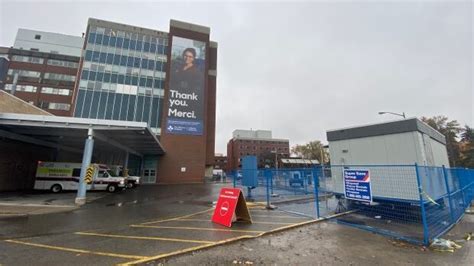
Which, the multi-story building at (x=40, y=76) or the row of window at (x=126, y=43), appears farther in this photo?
the multi-story building at (x=40, y=76)

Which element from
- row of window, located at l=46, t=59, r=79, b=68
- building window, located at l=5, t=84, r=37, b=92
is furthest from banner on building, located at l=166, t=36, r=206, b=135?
building window, located at l=5, t=84, r=37, b=92

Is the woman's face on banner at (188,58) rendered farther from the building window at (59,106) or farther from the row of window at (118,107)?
the building window at (59,106)

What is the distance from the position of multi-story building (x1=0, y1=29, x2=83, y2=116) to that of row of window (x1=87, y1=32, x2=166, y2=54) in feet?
52.3

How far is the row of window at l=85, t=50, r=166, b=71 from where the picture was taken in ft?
124

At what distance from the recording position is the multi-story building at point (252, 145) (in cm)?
9969

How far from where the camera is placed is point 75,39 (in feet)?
185

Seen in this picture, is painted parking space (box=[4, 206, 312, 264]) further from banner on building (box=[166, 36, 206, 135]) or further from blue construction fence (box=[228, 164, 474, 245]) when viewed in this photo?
banner on building (box=[166, 36, 206, 135])

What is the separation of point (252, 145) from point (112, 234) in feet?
315

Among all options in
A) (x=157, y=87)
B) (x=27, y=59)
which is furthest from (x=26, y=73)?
(x=157, y=87)

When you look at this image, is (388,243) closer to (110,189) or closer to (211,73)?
(110,189)

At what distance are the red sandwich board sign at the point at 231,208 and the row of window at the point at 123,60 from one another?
1479 inches

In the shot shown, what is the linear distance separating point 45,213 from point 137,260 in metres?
8.69

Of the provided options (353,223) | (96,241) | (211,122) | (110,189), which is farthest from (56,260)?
(211,122)

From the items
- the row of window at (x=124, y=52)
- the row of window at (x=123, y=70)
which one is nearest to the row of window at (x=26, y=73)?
the row of window at (x=124, y=52)
